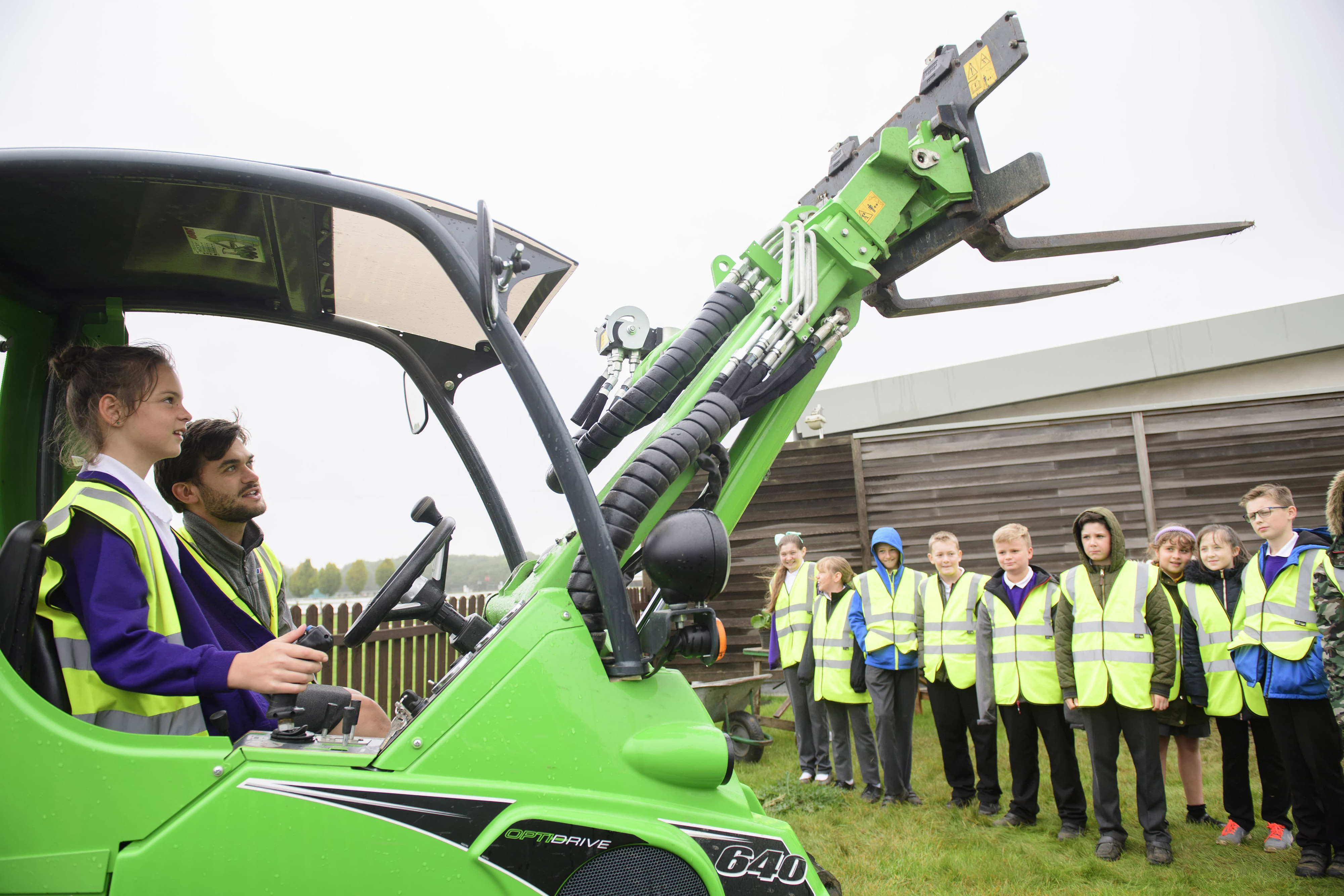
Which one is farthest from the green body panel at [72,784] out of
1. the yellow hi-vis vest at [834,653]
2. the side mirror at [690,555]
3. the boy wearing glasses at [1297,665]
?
the yellow hi-vis vest at [834,653]

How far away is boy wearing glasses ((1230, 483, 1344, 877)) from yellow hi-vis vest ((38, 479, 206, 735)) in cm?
469

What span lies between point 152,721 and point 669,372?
5.28 ft

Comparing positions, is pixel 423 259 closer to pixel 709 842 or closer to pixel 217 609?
pixel 217 609

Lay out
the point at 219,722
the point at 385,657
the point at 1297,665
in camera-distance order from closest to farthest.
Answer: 1. the point at 219,722
2. the point at 1297,665
3. the point at 385,657

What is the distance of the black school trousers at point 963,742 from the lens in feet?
16.6

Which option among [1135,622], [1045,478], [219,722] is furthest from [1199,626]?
[219,722]

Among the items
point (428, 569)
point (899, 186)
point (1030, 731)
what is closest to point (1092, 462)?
point (1030, 731)

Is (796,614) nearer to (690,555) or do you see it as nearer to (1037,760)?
(1037,760)

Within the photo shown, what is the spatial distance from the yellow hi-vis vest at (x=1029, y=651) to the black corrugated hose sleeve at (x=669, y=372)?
336 cm

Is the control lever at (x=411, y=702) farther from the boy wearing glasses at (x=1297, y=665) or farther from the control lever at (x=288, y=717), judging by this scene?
the boy wearing glasses at (x=1297, y=665)

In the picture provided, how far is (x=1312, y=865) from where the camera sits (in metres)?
3.68

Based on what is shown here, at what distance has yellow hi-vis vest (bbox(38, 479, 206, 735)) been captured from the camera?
5.33 feet

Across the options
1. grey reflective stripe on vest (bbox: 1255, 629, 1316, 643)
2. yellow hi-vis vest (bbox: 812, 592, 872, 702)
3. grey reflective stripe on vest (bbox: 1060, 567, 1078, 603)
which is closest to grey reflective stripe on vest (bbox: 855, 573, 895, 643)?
yellow hi-vis vest (bbox: 812, 592, 872, 702)

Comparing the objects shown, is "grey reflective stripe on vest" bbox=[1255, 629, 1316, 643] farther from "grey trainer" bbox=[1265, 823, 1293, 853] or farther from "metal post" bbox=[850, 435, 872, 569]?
"metal post" bbox=[850, 435, 872, 569]
